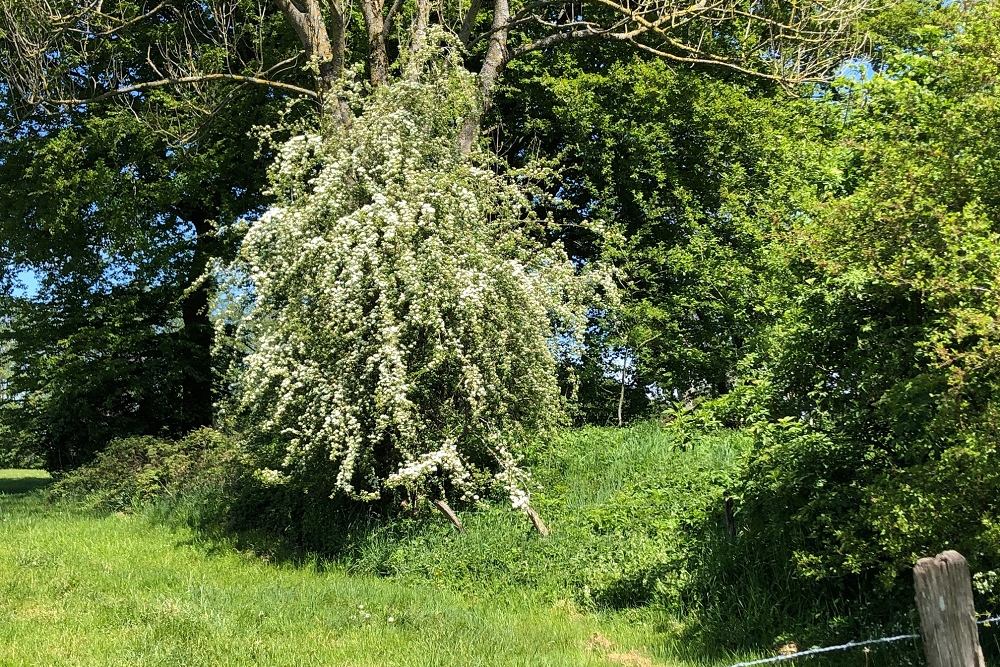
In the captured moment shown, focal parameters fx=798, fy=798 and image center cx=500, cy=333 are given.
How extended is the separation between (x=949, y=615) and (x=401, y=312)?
5.81 m

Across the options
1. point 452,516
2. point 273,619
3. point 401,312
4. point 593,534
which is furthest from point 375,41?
point 273,619

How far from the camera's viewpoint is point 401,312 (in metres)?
8.11

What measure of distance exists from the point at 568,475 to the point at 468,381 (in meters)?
2.26

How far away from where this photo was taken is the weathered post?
3.18 m

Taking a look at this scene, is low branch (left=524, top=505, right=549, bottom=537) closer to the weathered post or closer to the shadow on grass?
the weathered post

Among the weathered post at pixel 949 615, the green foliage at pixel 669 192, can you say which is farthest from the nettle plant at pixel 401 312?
the weathered post at pixel 949 615

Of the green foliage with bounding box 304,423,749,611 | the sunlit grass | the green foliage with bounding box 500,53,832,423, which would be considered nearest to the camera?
the sunlit grass

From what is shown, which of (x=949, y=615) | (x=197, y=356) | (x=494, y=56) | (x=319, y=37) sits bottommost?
(x=949, y=615)

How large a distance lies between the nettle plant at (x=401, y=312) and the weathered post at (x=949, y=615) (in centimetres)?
→ 411

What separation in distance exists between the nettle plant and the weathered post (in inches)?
162

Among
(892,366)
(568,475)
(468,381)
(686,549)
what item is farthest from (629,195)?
(892,366)

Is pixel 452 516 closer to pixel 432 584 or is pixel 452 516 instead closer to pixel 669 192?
pixel 432 584

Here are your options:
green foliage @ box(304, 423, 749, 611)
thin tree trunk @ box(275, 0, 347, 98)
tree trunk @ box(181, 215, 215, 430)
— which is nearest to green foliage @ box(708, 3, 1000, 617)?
green foliage @ box(304, 423, 749, 611)

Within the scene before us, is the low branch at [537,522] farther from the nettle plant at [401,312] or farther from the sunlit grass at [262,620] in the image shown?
the sunlit grass at [262,620]
